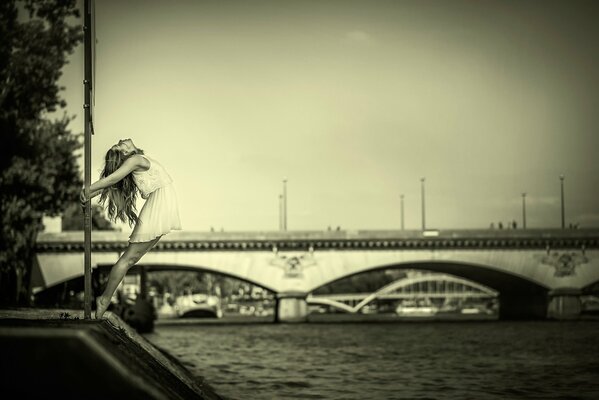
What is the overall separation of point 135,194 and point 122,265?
0.44m

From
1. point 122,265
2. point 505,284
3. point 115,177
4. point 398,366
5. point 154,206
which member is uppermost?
point 115,177

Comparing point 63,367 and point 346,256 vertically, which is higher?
point 346,256

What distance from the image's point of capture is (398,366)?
23.6 m

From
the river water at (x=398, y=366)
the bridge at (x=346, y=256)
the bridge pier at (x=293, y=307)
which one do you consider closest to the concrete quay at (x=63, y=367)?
the river water at (x=398, y=366)

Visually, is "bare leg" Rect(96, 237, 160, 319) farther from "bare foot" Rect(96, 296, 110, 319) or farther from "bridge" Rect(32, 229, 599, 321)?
"bridge" Rect(32, 229, 599, 321)

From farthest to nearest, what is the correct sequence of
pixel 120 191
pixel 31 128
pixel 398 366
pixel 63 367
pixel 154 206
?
pixel 31 128
pixel 398 366
pixel 120 191
pixel 154 206
pixel 63 367

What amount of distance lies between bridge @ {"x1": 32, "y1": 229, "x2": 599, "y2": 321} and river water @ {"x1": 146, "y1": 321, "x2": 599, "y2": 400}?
18.8 metres

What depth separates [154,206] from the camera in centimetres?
616

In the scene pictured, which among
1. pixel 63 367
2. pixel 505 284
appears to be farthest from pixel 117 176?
pixel 505 284

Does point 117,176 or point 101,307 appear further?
point 101,307

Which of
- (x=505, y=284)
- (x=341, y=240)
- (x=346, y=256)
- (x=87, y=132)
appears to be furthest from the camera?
(x=505, y=284)

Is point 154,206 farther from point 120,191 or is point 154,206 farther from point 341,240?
point 341,240

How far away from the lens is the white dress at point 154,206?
241 inches

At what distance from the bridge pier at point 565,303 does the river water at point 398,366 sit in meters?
21.4
